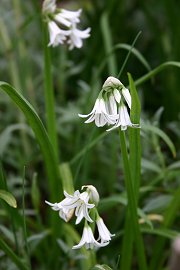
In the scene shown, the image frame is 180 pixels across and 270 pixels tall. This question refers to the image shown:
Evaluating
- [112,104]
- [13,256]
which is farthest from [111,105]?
[13,256]

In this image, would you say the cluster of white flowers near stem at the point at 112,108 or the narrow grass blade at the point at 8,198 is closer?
the cluster of white flowers near stem at the point at 112,108

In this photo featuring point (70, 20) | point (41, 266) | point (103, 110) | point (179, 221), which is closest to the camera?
point (103, 110)

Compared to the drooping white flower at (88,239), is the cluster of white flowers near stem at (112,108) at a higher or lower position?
higher

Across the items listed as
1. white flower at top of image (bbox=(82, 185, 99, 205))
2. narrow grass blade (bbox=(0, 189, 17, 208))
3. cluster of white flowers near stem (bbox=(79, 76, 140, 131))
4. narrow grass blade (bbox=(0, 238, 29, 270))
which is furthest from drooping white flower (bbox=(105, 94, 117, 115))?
narrow grass blade (bbox=(0, 238, 29, 270))

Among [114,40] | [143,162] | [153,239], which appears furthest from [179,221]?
[114,40]

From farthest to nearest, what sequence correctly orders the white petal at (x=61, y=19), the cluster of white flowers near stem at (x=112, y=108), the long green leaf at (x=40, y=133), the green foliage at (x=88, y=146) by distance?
1. the white petal at (x=61, y=19)
2. the green foliage at (x=88, y=146)
3. the long green leaf at (x=40, y=133)
4. the cluster of white flowers near stem at (x=112, y=108)

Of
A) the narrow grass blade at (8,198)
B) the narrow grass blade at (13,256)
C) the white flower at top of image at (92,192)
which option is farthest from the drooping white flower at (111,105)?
the narrow grass blade at (13,256)

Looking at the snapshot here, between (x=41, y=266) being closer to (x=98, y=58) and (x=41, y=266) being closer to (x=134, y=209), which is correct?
(x=134, y=209)

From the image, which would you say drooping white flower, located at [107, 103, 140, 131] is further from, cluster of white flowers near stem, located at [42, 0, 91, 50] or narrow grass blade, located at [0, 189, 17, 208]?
cluster of white flowers near stem, located at [42, 0, 91, 50]

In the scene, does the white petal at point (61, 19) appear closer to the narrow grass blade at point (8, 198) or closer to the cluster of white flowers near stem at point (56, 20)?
the cluster of white flowers near stem at point (56, 20)
